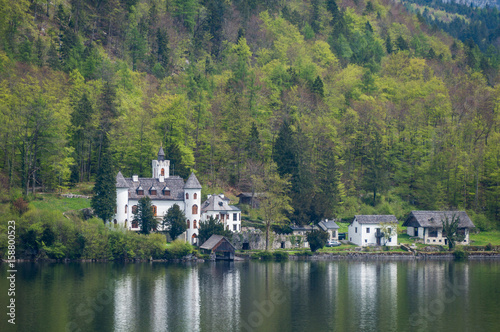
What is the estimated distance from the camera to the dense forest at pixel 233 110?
99.6 m

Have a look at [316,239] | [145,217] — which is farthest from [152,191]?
[316,239]

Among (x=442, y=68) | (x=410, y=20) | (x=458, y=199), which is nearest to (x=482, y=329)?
(x=458, y=199)

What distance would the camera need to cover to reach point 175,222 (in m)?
86.9

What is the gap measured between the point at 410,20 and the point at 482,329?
510ft

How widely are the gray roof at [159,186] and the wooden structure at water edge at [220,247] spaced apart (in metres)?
9.04

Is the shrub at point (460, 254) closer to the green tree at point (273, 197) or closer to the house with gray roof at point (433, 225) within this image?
the house with gray roof at point (433, 225)

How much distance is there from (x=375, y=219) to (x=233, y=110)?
1324 inches

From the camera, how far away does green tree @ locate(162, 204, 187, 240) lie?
87000 millimetres

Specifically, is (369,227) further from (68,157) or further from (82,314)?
(82,314)

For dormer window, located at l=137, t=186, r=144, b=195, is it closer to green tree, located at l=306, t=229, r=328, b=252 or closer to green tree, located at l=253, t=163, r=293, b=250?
green tree, located at l=253, t=163, r=293, b=250

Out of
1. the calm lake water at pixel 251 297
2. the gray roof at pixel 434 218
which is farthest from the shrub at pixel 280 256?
the gray roof at pixel 434 218

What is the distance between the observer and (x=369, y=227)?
307 ft

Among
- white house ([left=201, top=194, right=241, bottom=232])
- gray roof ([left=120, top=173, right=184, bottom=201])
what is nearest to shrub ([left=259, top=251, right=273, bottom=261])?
white house ([left=201, top=194, right=241, bottom=232])

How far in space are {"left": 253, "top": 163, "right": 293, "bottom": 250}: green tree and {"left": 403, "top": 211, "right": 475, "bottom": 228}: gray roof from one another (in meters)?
18.4
